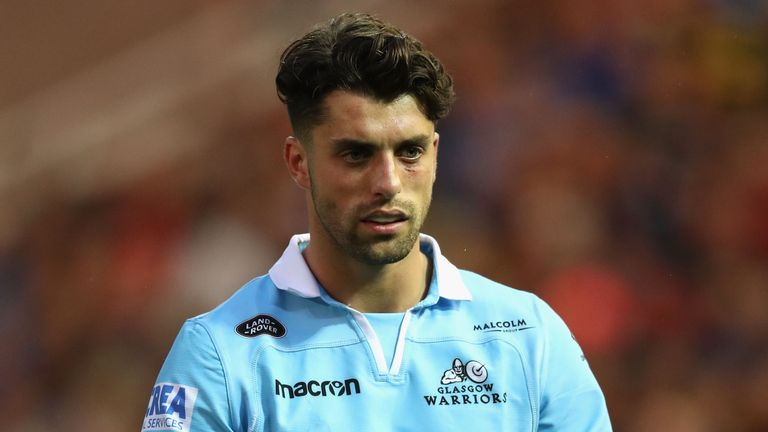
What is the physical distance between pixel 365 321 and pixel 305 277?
198mm

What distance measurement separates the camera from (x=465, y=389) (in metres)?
2.99

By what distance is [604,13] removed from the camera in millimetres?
6574

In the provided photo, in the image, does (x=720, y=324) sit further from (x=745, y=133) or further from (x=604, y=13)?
(x=604, y=13)

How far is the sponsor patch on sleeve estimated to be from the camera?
2.88 m

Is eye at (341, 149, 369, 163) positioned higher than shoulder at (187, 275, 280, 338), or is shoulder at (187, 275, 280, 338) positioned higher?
eye at (341, 149, 369, 163)

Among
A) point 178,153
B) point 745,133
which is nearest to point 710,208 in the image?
point 745,133

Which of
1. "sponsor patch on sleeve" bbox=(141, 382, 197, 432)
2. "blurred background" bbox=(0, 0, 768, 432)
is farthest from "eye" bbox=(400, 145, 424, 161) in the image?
Answer: "blurred background" bbox=(0, 0, 768, 432)

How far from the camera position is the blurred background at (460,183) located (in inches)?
238

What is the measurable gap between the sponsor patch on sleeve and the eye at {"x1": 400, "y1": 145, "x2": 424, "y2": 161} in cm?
76

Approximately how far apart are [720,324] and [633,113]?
1.21 metres

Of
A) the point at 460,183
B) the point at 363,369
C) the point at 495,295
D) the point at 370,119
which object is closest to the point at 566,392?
the point at 495,295

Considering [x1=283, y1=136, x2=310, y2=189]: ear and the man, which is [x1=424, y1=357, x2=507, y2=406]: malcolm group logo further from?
[x1=283, y1=136, x2=310, y2=189]: ear

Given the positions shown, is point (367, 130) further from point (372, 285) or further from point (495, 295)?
point (495, 295)

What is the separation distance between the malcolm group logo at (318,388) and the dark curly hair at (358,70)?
2.06ft
